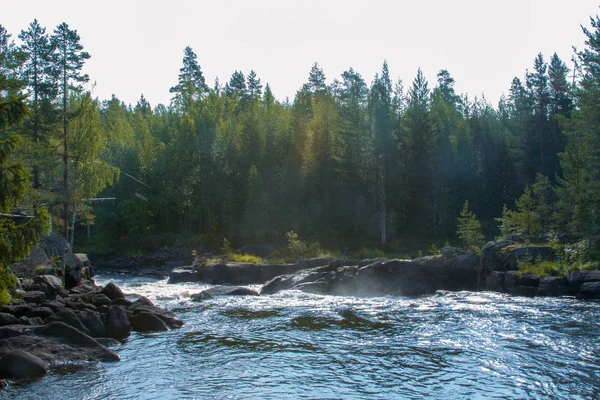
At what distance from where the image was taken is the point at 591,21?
96.4 feet

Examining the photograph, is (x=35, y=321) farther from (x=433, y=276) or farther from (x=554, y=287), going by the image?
(x=554, y=287)

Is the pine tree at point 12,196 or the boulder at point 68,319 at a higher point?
the pine tree at point 12,196

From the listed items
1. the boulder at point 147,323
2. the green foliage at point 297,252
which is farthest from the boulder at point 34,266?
the green foliage at point 297,252

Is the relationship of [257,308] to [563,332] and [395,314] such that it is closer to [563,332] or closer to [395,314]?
[395,314]

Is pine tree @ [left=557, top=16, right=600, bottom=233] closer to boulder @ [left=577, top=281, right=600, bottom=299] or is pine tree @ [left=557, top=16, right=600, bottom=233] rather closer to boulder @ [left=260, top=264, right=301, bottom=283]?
boulder @ [left=577, top=281, right=600, bottom=299]

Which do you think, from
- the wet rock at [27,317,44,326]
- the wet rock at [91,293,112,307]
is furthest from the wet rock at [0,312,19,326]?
the wet rock at [91,293,112,307]

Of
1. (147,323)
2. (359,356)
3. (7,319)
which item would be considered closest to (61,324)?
(7,319)

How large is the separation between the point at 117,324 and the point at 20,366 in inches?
174

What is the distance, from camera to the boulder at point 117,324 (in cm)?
1527

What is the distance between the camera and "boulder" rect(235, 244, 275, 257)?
136 feet

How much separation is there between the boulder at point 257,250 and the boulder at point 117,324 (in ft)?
82.8

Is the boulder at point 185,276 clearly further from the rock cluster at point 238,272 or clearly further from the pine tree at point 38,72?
Result: the pine tree at point 38,72

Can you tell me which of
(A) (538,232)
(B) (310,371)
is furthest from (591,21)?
(B) (310,371)

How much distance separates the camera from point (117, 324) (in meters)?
15.5
